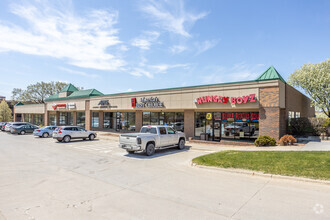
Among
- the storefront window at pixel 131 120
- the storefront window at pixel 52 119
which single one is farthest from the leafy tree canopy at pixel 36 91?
the storefront window at pixel 131 120

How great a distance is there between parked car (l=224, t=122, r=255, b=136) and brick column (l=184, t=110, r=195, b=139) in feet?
11.0

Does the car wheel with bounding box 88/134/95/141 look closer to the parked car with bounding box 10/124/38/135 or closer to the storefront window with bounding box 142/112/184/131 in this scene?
the storefront window with bounding box 142/112/184/131

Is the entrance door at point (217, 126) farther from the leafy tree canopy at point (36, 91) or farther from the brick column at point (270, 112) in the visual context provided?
the leafy tree canopy at point (36, 91)

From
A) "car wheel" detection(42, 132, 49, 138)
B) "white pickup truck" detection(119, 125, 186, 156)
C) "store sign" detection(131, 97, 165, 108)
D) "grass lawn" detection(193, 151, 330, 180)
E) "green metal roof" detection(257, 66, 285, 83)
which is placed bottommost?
"car wheel" detection(42, 132, 49, 138)

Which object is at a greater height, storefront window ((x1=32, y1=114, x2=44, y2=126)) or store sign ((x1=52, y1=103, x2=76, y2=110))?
store sign ((x1=52, y1=103, x2=76, y2=110))

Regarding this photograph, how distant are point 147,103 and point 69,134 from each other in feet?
29.3

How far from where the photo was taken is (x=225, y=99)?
744 inches

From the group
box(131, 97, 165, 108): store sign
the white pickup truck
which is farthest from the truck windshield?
box(131, 97, 165, 108): store sign

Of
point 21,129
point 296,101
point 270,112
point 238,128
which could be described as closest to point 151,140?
point 270,112

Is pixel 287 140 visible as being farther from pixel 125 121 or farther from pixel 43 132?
pixel 43 132

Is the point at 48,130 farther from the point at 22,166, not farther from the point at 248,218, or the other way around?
the point at 248,218

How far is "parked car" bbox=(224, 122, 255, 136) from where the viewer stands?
65.6 feet

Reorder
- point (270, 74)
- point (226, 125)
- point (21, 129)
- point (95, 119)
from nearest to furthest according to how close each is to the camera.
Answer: point (270, 74) → point (226, 125) → point (21, 129) → point (95, 119)

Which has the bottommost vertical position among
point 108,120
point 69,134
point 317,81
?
point 69,134
